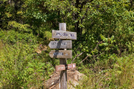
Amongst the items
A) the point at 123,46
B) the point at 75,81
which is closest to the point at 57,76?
the point at 75,81

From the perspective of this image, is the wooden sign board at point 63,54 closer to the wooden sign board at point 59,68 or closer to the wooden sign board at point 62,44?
the wooden sign board at point 62,44

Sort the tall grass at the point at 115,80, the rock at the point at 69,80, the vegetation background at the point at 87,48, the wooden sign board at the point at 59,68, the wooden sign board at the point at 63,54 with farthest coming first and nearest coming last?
the rock at the point at 69,80 → the vegetation background at the point at 87,48 → the tall grass at the point at 115,80 → the wooden sign board at the point at 63,54 → the wooden sign board at the point at 59,68

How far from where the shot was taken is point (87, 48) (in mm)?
5980

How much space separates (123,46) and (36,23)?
195 inches

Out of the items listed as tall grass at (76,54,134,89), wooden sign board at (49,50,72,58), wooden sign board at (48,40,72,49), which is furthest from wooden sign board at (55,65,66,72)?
tall grass at (76,54,134,89)

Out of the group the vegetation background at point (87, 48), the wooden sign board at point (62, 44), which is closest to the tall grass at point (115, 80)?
the vegetation background at point (87, 48)

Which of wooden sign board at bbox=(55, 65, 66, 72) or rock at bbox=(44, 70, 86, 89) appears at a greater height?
wooden sign board at bbox=(55, 65, 66, 72)

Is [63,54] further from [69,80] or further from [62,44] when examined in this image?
[69,80]

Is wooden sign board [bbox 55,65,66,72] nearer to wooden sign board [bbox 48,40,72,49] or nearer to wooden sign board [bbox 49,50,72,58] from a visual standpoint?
wooden sign board [bbox 49,50,72,58]

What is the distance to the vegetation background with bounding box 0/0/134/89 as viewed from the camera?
13.3ft

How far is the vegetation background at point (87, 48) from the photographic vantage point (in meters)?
4.04

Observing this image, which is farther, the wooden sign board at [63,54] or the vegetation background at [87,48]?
the vegetation background at [87,48]

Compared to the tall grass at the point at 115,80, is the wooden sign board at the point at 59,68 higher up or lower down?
higher up

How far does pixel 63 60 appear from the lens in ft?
11.5
